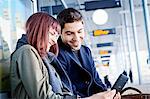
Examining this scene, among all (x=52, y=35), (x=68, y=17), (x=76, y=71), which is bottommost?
(x=76, y=71)

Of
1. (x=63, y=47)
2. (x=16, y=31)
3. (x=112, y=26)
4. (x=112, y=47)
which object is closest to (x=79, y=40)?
(x=63, y=47)

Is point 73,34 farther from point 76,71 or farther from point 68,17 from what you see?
point 76,71

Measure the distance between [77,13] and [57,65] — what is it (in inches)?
13.2

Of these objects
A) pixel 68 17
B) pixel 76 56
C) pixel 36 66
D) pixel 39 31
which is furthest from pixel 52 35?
pixel 76 56

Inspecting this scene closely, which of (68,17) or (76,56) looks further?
(76,56)

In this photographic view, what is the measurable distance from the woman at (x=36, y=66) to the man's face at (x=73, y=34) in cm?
29

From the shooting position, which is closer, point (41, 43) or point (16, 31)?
point (41, 43)

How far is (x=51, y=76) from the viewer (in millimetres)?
1223

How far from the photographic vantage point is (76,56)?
1748 mm

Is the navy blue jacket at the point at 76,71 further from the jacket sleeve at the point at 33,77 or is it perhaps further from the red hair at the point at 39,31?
the jacket sleeve at the point at 33,77

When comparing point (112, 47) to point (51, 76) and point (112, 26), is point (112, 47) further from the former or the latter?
point (51, 76)

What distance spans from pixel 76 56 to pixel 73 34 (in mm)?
179

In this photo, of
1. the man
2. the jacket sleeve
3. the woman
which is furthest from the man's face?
the jacket sleeve

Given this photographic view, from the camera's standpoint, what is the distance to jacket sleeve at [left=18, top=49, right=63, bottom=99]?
3.51ft
